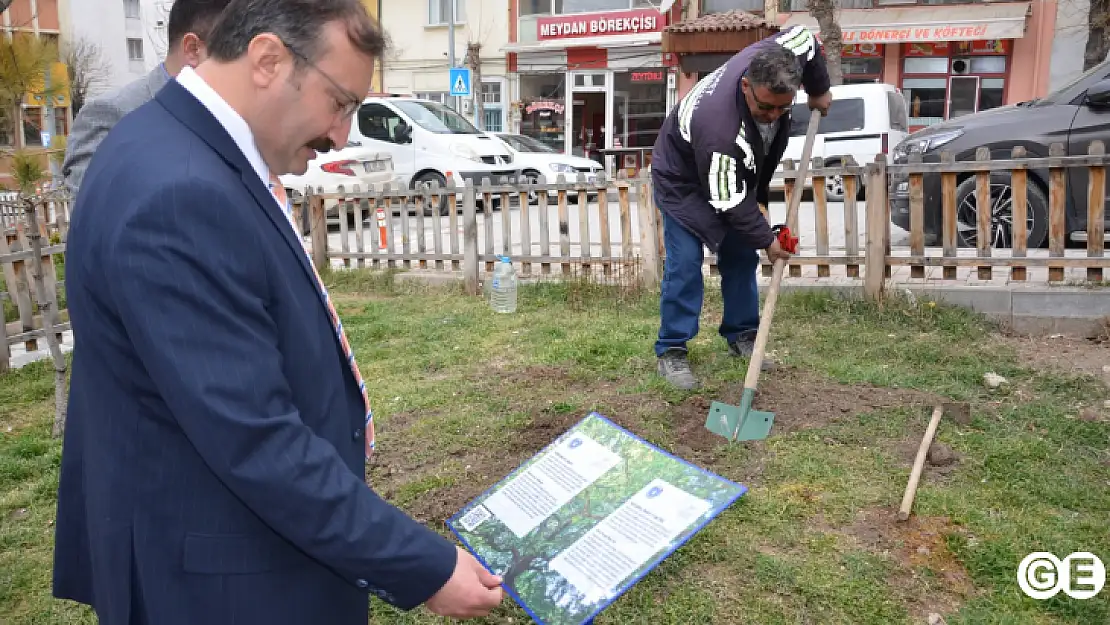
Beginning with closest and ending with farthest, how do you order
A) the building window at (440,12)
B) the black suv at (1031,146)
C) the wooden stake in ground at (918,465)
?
the wooden stake in ground at (918,465)
the black suv at (1031,146)
the building window at (440,12)

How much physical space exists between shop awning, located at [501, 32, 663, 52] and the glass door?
0.82 meters

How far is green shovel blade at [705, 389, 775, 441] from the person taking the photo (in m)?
3.78

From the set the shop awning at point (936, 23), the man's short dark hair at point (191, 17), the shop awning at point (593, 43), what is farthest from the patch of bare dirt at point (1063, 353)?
the shop awning at point (593, 43)

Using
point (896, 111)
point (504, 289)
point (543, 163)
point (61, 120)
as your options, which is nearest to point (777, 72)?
point (504, 289)

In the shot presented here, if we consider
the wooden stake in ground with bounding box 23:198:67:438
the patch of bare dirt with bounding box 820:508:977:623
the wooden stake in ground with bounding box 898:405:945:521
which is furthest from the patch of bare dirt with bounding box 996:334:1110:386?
the wooden stake in ground with bounding box 23:198:67:438

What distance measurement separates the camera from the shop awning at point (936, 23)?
19906mm

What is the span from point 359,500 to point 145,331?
389mm

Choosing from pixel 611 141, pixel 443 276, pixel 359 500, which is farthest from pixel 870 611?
pixel 611 141

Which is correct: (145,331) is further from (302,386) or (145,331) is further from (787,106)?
(787,106)

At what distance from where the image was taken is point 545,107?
2602 cm

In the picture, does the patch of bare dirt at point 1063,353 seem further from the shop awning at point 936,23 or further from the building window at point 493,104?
the building window at point 493,104

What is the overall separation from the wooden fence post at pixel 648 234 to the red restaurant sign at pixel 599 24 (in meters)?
18.2

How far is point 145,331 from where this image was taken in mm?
1135

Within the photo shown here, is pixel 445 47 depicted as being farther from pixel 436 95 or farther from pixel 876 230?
pixel 876 230
